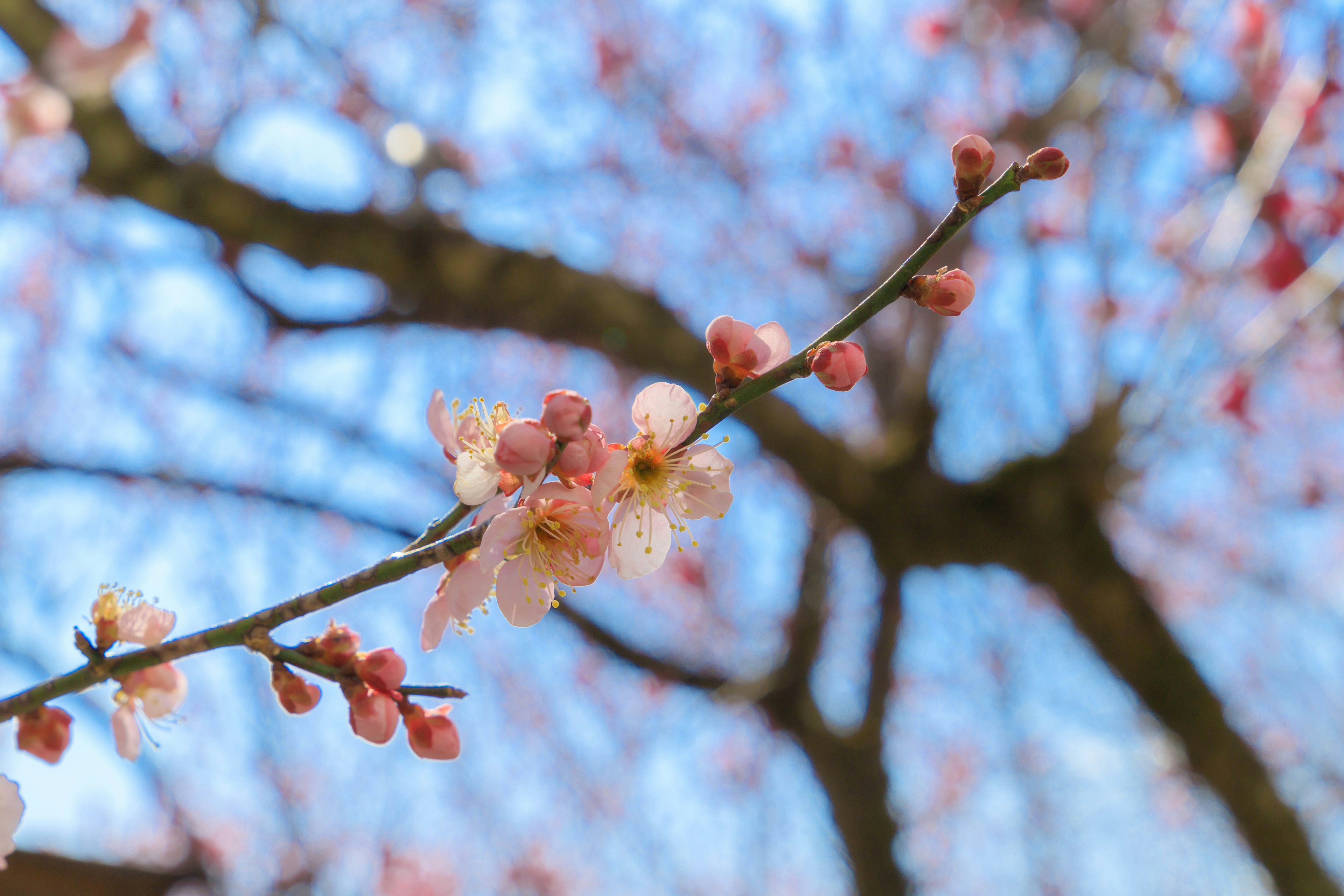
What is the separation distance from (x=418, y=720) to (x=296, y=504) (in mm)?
2576

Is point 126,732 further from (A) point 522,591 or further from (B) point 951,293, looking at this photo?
(B) point 951,293

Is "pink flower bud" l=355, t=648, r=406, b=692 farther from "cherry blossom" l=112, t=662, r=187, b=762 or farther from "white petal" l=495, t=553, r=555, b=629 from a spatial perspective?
"cherry blossom" l=112, t=662, r=187, b=762

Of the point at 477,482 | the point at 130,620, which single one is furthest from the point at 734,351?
the point at 130,620

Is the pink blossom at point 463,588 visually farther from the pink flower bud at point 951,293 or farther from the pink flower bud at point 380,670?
the pink flower bud at point 951,293

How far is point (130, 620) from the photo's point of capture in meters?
0.90

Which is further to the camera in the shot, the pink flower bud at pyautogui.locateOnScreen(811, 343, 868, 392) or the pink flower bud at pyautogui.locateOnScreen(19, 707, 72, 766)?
the pink flower bud at pyautogui.locateOnScreen(19, 707, 72, 766)

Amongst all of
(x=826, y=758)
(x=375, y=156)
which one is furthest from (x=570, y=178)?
(x=826, y=758)

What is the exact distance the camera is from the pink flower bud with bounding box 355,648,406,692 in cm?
83

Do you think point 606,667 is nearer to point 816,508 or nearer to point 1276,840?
point 816,508

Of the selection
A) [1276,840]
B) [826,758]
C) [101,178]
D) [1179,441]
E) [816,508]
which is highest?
[816,508]

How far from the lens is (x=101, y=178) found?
2150 mm

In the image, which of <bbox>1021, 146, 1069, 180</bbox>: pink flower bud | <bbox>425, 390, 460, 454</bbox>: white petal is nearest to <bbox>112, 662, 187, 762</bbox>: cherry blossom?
<bbox>425, 390, 460, 454</bbox>: white petal

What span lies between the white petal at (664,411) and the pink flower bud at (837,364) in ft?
0.46

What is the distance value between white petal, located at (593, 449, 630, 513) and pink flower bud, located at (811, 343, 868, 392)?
0.61ft
